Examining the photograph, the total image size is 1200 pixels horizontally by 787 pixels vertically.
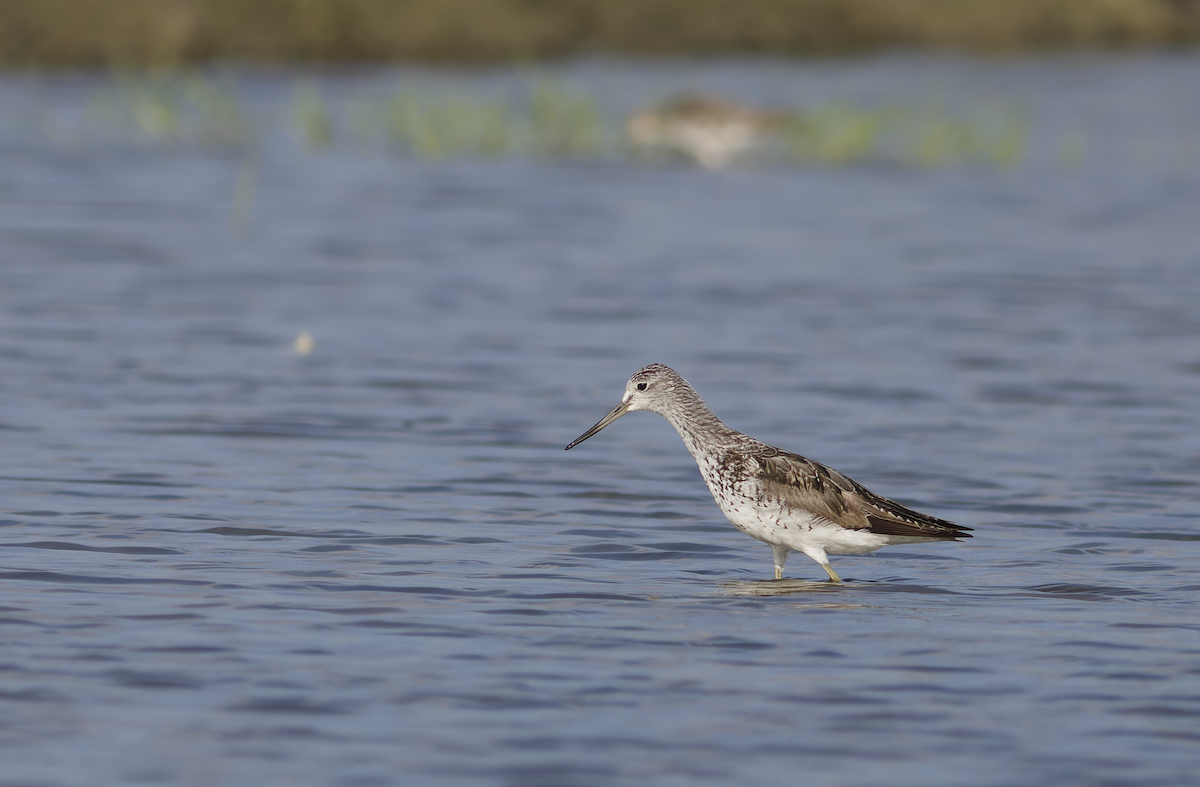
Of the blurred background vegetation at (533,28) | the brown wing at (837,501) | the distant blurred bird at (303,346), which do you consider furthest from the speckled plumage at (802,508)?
the blurred background vegetation at (533,28)

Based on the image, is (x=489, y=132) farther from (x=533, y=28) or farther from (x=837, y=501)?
(x=837, y=501)

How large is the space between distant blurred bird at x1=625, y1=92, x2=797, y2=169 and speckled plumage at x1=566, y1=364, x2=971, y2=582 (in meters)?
22.2

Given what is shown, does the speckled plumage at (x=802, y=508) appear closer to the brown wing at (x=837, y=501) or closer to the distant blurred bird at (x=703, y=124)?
the brown wing at (x=837, y=501)

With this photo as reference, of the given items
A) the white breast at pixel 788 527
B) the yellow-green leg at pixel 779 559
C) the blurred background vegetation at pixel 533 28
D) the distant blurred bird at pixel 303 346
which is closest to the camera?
the white breast at pixel 788 527

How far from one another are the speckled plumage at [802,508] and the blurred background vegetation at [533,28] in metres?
36.1

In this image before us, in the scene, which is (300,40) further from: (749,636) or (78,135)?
(749,636)

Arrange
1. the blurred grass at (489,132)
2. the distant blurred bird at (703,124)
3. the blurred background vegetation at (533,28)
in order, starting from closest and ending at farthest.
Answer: the distant blurred bird at (703,124), the blurred grass at (489,132), the blurred background vegetation at (533,28)

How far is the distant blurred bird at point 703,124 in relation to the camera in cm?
3238

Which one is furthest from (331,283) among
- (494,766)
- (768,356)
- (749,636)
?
(494,766)

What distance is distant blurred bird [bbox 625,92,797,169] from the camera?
32375 mm

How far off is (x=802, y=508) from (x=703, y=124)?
76.3ft

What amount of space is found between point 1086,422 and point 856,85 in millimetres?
33564

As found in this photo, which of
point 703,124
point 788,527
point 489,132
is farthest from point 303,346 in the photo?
point 703,124

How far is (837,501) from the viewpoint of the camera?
10.1m
